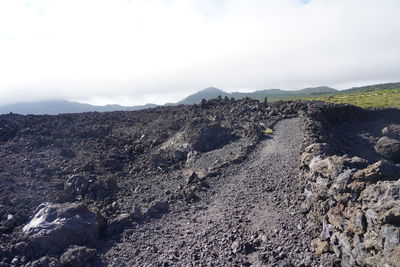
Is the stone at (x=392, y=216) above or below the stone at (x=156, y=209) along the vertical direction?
above

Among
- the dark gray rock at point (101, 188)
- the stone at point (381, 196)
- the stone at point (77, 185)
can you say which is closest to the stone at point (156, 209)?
the dark gray rock at point (101, 188)

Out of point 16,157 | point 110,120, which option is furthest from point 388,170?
point 110,120

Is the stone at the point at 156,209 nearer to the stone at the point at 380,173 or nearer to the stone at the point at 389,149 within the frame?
the stone at the point at 380,173

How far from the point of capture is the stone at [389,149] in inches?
1111

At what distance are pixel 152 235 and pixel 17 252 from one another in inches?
188

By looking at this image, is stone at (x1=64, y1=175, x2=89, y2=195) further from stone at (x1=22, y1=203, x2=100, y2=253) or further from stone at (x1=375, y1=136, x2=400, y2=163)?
stone at (x1=375, y1=136, x2=400, y2=163)

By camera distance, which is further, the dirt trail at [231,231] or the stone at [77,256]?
the stone at [77,256]

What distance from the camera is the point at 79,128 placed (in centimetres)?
3500

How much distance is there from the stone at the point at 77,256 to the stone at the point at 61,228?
0.81 meters

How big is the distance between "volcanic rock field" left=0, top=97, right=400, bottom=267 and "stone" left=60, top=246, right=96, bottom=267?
0.03 m

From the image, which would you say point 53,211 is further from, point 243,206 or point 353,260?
point 353,260

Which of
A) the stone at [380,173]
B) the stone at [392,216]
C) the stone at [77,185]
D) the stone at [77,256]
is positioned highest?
the stone at [380,173]

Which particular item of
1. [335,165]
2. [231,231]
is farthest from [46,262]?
[335,165]

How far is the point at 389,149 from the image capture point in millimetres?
28625
